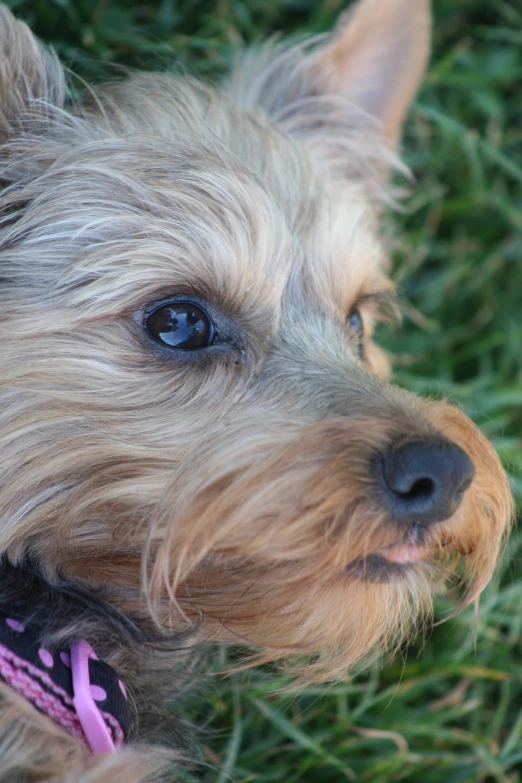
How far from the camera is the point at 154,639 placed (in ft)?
9.07

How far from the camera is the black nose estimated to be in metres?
2.21

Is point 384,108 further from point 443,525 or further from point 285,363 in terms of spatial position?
point 443,525

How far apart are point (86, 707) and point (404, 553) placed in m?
1.04

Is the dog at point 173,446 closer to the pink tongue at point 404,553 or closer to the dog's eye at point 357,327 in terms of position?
the pink tongue at point 404,553

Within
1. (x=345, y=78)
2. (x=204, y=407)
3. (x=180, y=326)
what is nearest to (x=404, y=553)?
(x=204, y=407)

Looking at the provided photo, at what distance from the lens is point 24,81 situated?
2846mm

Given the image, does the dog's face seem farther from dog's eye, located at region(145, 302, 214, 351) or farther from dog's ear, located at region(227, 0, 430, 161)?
dog's ear, located at region(227, 0, 430, 161)

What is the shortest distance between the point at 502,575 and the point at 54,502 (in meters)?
2.94

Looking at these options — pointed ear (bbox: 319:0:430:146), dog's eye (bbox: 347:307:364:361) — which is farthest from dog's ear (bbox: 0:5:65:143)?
dog's eye (bbox: 347:307:364:361)

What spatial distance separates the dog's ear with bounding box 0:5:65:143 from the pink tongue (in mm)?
1844

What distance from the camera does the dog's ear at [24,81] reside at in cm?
274

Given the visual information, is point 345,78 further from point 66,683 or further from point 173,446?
point 66,683

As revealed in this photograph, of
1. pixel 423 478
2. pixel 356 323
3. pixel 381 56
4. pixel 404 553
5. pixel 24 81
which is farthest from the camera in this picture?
pixel 381 56

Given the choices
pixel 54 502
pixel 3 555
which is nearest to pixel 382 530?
pixel 54 502
